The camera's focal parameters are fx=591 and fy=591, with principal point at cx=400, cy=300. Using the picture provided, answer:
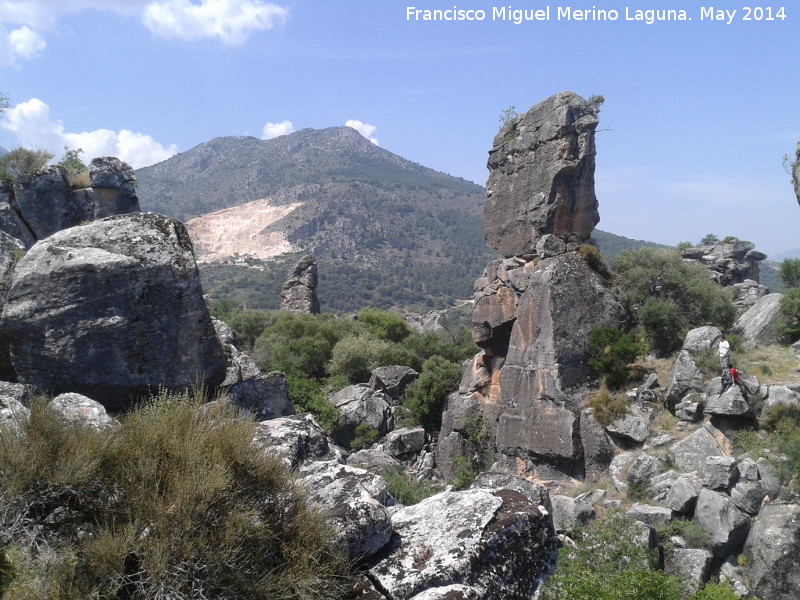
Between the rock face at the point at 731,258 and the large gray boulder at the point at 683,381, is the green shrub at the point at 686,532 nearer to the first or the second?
the large gray boulder at the point at 683,381

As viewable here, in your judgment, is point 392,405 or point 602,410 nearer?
point 602,410

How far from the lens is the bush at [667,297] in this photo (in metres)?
18.5

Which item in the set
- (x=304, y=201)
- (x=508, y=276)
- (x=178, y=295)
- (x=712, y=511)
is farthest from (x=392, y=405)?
(x=304, y=201)

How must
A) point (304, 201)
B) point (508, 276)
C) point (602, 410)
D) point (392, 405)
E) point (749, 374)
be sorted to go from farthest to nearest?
point (304, 201) < point (392, 405) < point (508, 276) < point (602, 410) < point (749, 374)

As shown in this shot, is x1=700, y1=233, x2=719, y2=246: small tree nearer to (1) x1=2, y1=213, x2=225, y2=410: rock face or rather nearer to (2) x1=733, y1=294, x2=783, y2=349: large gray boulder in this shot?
(2) x1=733, y1=294, x2=783, y2=349: large gray boulder

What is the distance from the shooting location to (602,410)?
16906 mm

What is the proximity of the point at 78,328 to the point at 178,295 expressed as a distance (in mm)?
1121

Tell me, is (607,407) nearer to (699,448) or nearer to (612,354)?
(612,354)

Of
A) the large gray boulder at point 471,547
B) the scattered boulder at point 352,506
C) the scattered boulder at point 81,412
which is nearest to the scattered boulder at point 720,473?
the large gray boulder at point 471,547

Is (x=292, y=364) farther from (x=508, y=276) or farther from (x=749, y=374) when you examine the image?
(x=749, y=374)

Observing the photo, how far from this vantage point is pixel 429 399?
2439cm

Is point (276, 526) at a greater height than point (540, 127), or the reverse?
point (540, 127)

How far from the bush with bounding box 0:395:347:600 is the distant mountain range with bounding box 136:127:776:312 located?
78356 millimetres

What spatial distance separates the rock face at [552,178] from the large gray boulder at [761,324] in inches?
226
